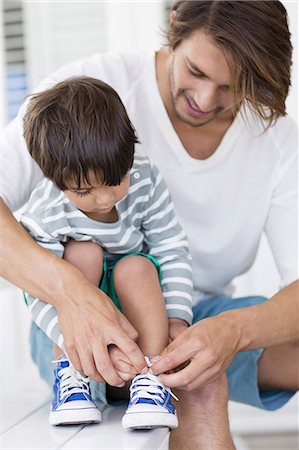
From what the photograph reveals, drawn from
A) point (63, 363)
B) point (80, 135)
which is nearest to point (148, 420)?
point (63, 363)

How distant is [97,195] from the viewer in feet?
4.30

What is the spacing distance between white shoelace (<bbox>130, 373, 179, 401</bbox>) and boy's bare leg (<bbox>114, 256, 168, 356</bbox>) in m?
0.08

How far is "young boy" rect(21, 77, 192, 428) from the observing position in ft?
4.14

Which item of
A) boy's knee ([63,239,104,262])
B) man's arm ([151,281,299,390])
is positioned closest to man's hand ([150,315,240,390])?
man's arm ([151,281,299,390])

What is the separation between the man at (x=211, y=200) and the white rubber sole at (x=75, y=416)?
62mm

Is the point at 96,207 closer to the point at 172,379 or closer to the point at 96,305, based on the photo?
the point at 96,305

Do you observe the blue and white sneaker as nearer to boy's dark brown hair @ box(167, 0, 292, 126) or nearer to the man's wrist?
the man's wrist

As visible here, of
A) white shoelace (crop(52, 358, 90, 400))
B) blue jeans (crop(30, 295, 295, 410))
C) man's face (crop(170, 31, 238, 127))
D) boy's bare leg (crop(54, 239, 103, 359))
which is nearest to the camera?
white shoelace (crop(52, 358, 90, 400))

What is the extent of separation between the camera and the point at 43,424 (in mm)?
1372

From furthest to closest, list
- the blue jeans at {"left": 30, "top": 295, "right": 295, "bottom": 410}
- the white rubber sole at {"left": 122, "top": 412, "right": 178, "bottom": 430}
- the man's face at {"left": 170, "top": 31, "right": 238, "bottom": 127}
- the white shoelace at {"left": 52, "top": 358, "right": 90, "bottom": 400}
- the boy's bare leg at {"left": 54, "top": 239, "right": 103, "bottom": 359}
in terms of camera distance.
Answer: the blue jeans at {"left": 30, "top": 295, "right": 295, "bottom": 410} < the man's face at {"left": 170, "top": 31, "right": 238, "bottom": 127} < the boy's bare leg at {"left": 54, "top": 239, "right": 103, "bottom": 359} < the white shoelace at {"left": 52, "top": 358, "right": 90, "bottom": 400} < the white rubber sole at {"left": 122, "top": 412, "right": 178, "bottom": 430}

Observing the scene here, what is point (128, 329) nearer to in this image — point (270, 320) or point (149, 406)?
point (149, 406)

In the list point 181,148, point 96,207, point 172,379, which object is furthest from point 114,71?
point 172,379

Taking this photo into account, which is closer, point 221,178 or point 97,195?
point 97,195

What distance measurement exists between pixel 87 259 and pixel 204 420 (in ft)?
1.19
